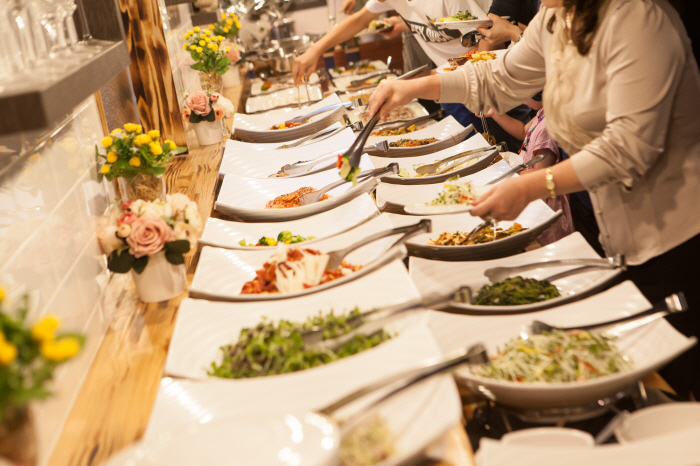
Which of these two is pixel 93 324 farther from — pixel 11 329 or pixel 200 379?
pixel 11 329

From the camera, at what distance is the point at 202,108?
2854 millimetres

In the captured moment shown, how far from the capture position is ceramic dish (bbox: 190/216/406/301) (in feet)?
4.59

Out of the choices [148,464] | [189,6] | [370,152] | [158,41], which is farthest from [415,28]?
[148,464]

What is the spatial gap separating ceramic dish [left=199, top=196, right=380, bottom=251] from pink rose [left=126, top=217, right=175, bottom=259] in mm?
306

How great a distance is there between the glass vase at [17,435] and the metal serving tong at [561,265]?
3.52 feet

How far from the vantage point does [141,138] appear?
165cm

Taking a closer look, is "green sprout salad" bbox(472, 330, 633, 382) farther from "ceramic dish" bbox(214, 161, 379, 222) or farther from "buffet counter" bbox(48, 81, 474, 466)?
"ceramic dish" bbox(214, 161, 379, 222)

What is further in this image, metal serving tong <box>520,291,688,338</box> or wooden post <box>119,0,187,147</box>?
wooden post <box>119,0,187,147</box>

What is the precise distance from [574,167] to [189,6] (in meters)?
3.88

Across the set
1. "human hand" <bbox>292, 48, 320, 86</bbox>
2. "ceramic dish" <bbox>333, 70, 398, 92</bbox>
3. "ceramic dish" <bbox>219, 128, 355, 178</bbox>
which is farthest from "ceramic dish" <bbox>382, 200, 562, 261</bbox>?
"ceramic dish" <bbox>333, 70, 398, 92</bbox>

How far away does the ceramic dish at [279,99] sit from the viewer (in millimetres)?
3793

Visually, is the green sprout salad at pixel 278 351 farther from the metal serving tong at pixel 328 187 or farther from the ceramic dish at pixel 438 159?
the ceramic dish at pixel 438 159

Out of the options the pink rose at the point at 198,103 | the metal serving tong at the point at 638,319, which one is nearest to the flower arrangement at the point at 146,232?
the metal serving tong at the point at 638,319

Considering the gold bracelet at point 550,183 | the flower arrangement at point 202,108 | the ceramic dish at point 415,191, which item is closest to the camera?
the gold bracelet at point 550,183
